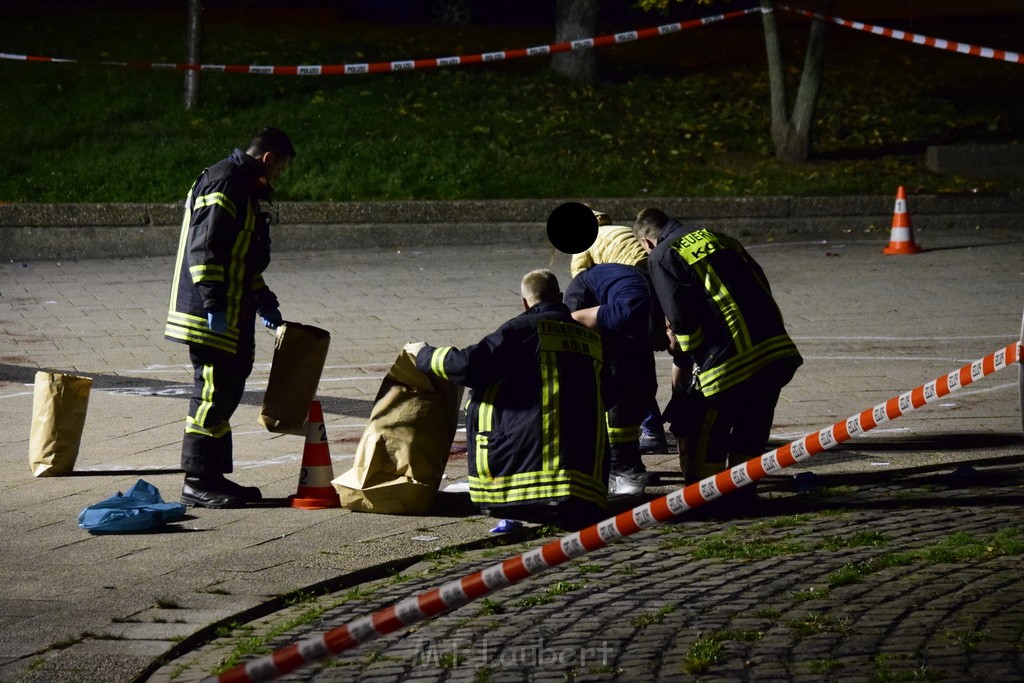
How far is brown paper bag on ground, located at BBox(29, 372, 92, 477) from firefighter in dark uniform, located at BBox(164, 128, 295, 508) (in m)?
0.76

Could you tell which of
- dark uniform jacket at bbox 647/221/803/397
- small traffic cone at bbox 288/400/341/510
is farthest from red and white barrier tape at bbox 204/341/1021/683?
small traffic cone at bbox 288/400/341/510

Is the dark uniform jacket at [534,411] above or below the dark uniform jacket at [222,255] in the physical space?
below

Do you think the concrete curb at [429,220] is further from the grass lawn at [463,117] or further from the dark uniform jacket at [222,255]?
the dark uniform jacket at [222,255]

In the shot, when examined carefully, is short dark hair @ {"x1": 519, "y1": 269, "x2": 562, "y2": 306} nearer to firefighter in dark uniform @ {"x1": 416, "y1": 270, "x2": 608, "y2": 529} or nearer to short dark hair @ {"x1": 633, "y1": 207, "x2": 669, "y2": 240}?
firefighter in dark uniform @ {"x1": 416, "y1": 270, "x2": 608, "y2": 529}

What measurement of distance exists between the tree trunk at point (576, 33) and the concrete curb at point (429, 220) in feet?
12.9

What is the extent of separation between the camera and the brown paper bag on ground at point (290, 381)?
6.97 meters

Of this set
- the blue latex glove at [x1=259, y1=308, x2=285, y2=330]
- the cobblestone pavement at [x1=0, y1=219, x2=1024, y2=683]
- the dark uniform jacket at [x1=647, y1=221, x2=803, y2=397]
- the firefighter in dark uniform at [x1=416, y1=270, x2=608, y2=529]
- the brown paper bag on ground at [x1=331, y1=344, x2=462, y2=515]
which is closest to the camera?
the cobblestone pavement at [x1=0, y1=219, x2=1024, y2=683]

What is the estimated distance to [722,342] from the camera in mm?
6809

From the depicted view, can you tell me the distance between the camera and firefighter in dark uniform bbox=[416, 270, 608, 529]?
6305mm

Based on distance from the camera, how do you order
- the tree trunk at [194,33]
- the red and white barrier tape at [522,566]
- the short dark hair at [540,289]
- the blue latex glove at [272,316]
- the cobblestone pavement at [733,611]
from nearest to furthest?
the red and white barrier tape at [522,566]
the cobblestone pavement at [733,611]
the short dark hair at [540,289]
the blue latex glove at [272,316]
the tree trunk at [194,33]

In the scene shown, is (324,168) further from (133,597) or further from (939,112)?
(133,597)

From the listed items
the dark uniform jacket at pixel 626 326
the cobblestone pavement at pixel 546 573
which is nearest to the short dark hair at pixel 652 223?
the dark uniform jacket at pixel 626 326

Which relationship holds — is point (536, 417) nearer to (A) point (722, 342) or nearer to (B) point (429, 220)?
(A) point (722, 342)

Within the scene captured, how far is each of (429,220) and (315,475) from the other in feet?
28.7
